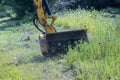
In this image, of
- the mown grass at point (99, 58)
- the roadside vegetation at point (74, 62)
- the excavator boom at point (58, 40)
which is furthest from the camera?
the excavator boom at point (58, 40)

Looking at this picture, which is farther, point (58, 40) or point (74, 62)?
point (58, 40)

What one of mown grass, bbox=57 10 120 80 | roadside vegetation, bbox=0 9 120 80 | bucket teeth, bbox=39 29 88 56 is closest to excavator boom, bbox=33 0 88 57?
bucket teeth, bbox=39 29 88 56

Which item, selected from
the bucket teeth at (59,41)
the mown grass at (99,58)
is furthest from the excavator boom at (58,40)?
the mown grass at (99,58)

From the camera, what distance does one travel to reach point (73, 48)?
8297 millimetres

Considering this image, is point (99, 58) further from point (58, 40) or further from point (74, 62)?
point (58, 40)

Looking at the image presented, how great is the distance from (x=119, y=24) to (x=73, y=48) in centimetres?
174

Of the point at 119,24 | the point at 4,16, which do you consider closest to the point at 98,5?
the point at 4,16

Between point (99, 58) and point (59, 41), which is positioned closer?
point (99, 58)

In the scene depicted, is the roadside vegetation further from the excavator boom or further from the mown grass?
the excavator boom

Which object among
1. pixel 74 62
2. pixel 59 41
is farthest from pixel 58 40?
pixel 74 62

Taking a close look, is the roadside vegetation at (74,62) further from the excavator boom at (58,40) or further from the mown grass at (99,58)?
the excavator boom at (58,40)

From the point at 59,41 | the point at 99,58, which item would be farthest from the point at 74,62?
the point at 59,41

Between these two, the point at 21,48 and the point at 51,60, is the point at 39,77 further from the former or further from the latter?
the point at 21,48

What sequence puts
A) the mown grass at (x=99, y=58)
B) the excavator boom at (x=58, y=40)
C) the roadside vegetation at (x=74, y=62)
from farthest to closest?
1. the excavator boom at (x=58, y=40)
2. the roadside vegetation at (x=74, y=62)
3. the mown grass at (x=99, y=58)
